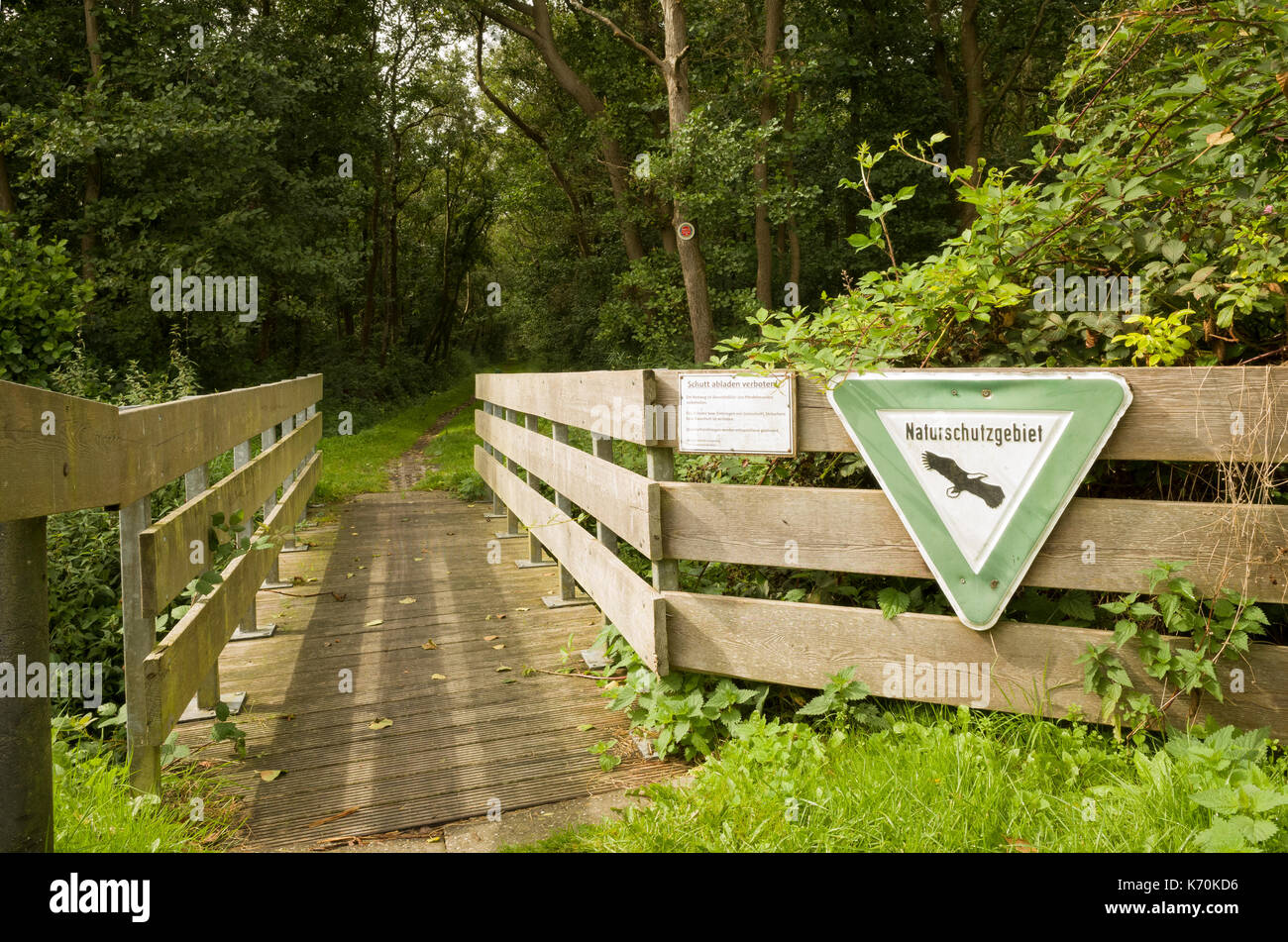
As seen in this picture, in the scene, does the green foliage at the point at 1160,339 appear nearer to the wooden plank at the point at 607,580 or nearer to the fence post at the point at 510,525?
the wooden plank at the point at 607,580

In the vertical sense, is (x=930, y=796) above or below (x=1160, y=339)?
below

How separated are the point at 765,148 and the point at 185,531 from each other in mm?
13119

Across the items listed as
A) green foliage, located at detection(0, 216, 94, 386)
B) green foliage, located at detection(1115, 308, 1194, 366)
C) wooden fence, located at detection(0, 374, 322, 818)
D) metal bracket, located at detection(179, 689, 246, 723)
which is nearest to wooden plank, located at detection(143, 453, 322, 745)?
wooden fence, located at detection(0, 374, 322, 818)

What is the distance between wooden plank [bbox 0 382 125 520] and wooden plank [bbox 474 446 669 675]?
1836mm

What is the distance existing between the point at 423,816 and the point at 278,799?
537 mm

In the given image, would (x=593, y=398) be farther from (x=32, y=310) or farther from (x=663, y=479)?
(x=32, y=310)

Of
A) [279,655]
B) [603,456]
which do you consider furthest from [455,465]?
[603,456]

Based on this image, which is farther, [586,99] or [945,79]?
[945,79]

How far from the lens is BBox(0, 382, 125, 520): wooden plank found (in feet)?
5.82

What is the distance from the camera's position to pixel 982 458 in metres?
2.89

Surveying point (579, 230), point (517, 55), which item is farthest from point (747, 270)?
point (517, 55)

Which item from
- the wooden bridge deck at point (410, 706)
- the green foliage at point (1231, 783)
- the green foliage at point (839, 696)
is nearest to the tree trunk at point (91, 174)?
the wooden bridge deck at point (410, 706)
